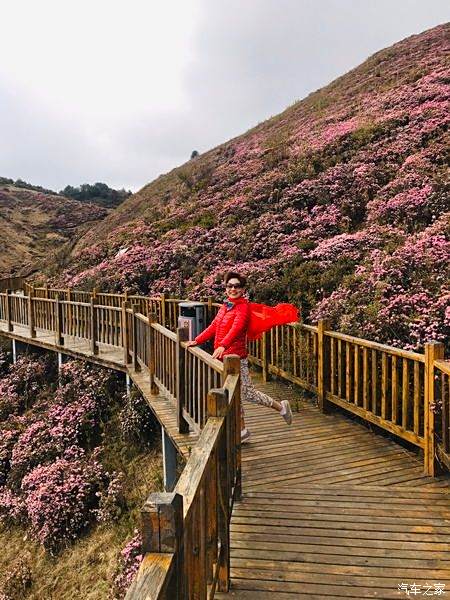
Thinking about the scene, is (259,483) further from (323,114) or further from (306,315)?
(323,114)

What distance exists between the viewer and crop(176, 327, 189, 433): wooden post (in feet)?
17.9

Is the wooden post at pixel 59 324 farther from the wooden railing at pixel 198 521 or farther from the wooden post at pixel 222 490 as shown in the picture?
the wooden post at pixel 222 490

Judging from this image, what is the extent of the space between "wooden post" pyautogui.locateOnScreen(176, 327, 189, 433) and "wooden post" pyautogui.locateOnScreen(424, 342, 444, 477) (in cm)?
267

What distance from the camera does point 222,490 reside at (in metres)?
3.21

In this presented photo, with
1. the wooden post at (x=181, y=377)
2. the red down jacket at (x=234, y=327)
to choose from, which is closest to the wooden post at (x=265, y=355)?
the wooden post at (x=181, y=377)

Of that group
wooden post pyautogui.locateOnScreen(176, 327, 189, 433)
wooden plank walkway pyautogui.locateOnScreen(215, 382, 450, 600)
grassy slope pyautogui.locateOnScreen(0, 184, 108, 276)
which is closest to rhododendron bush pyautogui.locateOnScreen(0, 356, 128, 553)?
wooden post pyautogui.locateOnScreen(176, 327, 189, 433)

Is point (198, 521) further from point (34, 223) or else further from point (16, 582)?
point (34, 223)

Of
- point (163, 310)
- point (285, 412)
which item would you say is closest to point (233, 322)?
point (285, 412)

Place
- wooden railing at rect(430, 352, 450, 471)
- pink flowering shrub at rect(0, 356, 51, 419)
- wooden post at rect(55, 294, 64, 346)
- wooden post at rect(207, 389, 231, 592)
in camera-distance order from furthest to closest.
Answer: pink flowering shrub at rect(0, 356, 51, 419), wooden post at rect(55, 294, 64, 346), wooden railing at rect(430, 352, 450, 471), wooden post at rect(207, 389, 231, 592)

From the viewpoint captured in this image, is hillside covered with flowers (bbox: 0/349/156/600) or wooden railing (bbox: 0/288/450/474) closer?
wooden railing (bbox: 0/288/450/474)

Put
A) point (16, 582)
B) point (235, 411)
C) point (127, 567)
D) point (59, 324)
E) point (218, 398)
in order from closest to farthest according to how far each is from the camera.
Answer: point (218, 398)
point (235, 411)
point (127, 567)
point (16, 582)
point (59, 324)

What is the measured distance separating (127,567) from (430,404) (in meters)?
4.42

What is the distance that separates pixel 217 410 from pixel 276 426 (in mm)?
3349

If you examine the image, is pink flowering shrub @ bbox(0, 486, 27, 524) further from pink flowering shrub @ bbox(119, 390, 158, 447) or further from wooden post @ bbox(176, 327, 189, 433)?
wooden post @ bbox(176, 327, 189, 433)
